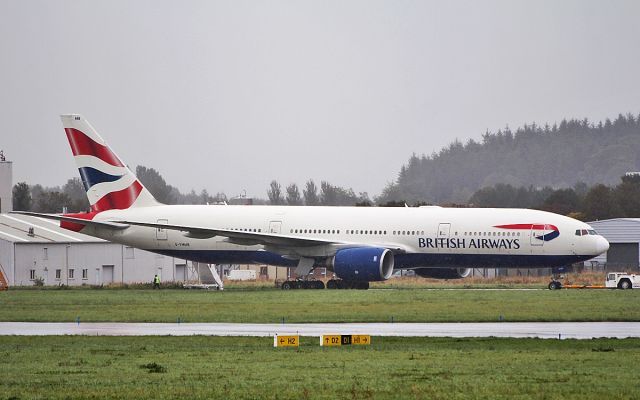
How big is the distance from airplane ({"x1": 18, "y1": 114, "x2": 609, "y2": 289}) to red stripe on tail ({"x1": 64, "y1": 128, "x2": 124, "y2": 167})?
6cm

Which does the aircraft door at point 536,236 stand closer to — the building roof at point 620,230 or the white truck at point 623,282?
the white truck at point 623,282

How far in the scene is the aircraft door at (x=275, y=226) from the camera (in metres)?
65.8

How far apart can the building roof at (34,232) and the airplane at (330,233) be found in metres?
12.7

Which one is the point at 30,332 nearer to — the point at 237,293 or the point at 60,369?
the point at 60,369

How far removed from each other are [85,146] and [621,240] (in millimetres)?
39655

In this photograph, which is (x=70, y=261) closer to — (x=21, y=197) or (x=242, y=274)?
(x=242, y=274)

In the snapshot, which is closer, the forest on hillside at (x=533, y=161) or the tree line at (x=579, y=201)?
the tree line at (x=579, y=201)

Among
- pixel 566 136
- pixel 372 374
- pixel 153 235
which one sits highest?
pixel 566 136

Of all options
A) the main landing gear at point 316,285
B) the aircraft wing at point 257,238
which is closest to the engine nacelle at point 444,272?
the aircraft wing at point 257,238

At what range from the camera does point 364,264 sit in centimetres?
6081

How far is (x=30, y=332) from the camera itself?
3594cm

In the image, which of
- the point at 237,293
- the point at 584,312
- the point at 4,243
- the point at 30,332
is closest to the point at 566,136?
the point at 4,243

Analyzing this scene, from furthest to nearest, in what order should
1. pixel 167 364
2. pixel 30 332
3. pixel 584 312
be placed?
pixel 584 312
pixel 30 332
pixel 167 364

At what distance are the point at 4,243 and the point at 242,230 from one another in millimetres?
20791
